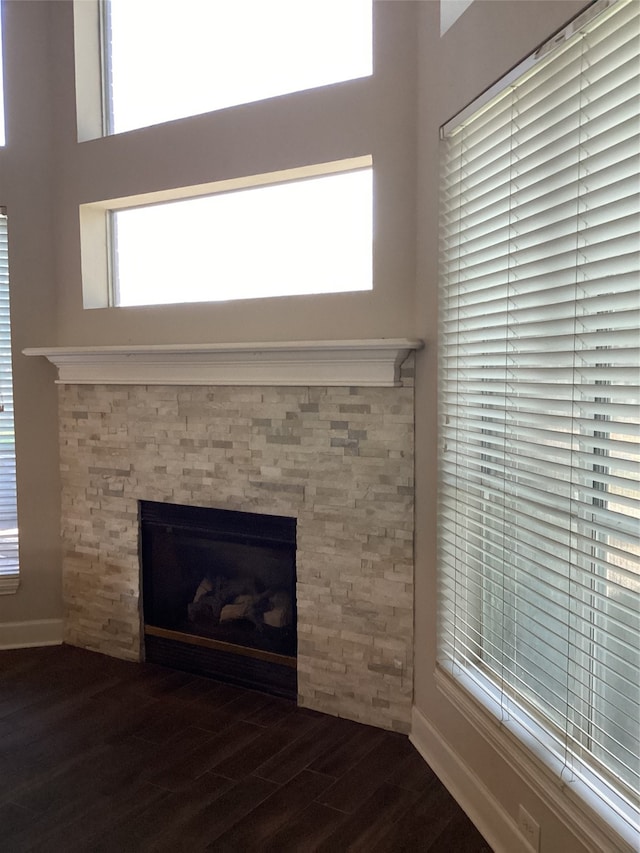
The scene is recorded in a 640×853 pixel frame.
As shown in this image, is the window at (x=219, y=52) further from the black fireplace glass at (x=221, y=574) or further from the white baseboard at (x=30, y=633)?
the white baseboard at (x=30, y=633)

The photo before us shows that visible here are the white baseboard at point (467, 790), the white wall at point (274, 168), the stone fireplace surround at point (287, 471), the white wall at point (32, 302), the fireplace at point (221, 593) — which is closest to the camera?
the white baseboard at point (467, 790)

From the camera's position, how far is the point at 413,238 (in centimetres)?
266

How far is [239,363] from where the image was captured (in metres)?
3.10

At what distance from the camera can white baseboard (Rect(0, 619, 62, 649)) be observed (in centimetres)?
378

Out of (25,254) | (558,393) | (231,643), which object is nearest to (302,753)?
(231,643)

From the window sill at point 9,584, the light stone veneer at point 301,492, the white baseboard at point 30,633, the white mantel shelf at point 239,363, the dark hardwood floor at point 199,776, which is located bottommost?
the dark hardwood floor at point 199,776

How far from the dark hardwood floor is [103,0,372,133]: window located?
2.76m

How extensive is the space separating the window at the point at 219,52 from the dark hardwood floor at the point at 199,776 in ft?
9.04

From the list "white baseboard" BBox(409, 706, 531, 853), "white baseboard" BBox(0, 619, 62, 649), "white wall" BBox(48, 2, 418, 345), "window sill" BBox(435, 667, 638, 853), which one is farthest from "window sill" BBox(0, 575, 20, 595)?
"window sill" BBox(435, 667, 638, 853)

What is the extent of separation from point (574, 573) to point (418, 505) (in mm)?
1009

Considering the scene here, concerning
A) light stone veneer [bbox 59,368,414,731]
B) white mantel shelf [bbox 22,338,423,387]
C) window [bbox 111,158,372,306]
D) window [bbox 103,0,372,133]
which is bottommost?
light stone veneer [bbox 59,368,414,731]

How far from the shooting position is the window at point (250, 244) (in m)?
2.95

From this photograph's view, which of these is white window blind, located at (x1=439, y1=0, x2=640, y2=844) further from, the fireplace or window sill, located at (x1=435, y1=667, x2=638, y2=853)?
the fireplace

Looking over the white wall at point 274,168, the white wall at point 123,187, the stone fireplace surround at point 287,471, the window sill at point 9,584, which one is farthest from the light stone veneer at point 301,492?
the window sill at point 9,584
